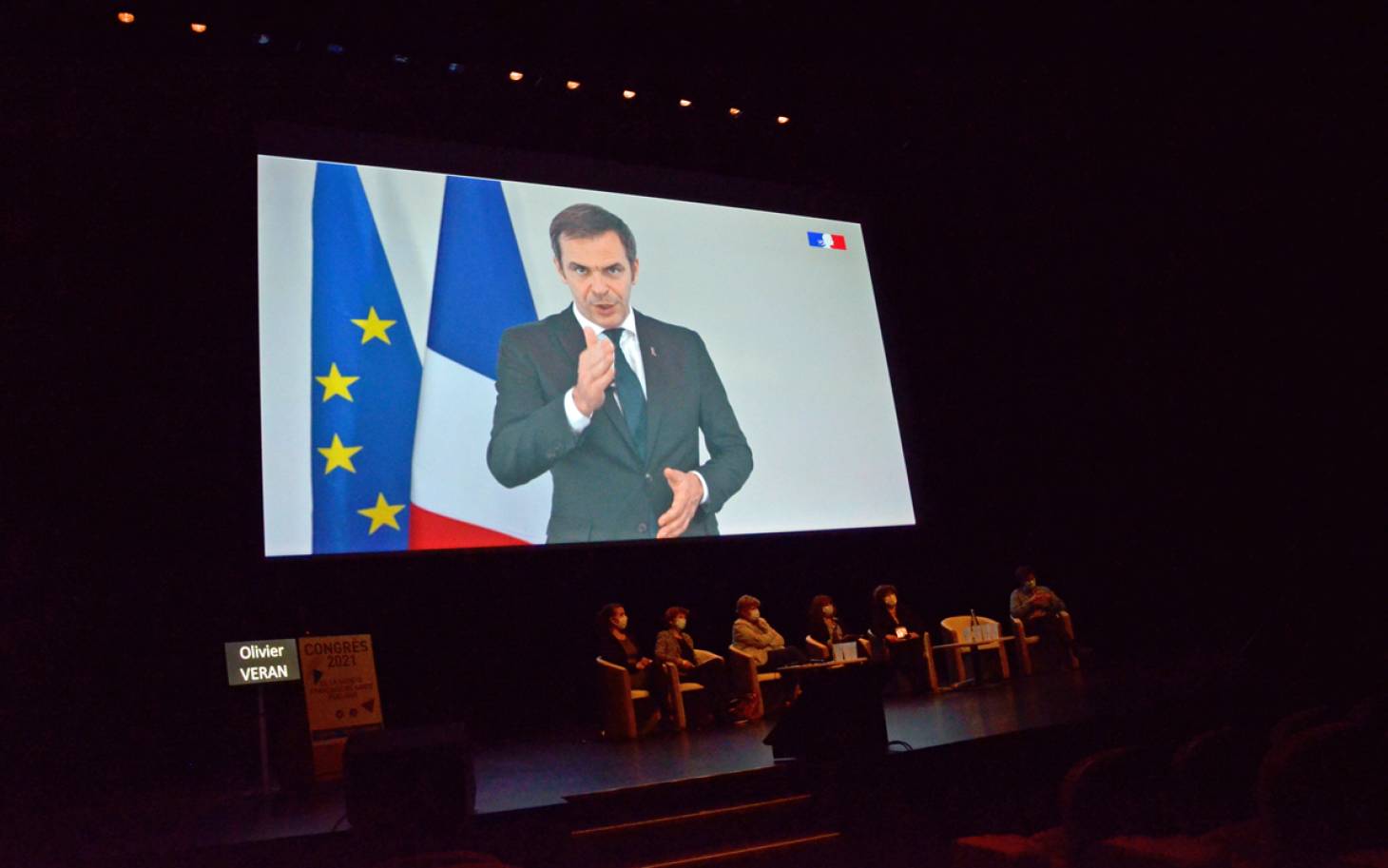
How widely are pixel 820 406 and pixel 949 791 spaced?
3130mm

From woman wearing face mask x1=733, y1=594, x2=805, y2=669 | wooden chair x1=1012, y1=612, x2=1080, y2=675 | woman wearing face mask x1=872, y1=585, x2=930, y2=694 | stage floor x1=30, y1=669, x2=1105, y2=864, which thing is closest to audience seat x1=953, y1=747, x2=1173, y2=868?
stage floor x1=30, y1=669, x2=1105, y2=864

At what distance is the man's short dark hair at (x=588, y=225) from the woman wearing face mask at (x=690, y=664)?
222cm

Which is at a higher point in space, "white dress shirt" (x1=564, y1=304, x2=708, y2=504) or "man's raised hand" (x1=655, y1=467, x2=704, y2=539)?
"white dress shirt" (x1=564, y1=304, x2=708, y2=504)

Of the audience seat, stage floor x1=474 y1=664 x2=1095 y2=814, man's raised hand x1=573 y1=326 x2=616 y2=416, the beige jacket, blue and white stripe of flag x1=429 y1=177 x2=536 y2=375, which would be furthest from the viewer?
the beige jacket

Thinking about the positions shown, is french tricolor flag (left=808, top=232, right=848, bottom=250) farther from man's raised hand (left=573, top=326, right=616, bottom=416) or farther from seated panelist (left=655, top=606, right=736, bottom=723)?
seated panelist (left=655, top=606, right=736, bottom=723)

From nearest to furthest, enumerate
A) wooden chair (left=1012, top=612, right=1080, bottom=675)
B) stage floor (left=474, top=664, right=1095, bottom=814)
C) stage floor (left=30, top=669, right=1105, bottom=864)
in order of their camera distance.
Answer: stage floor (left=30, top=669, right=1105, bottom=864), stage floor (left=474, top=664, right=1095, bottom=814), wooden chair (left=1012, top=612, right=1080, bottom=675)

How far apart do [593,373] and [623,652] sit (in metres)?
1.63

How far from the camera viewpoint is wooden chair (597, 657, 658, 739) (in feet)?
19.4

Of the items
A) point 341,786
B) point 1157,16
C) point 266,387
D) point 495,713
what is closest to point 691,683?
point 495,713

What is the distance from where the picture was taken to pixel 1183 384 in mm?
8781

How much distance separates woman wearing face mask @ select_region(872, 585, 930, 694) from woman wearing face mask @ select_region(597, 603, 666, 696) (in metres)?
1.62

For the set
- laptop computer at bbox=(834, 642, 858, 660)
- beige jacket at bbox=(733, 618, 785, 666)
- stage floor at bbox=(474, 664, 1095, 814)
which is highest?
beige jacket at bbox=(733, 618, 785, 666)

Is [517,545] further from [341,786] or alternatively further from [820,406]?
A: [820,406]

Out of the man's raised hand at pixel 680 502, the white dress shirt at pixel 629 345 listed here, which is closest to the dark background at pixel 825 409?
the man's raised hand at pixel 680 502
